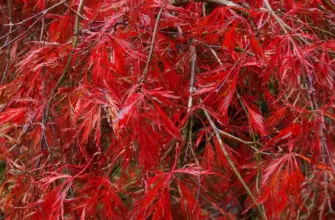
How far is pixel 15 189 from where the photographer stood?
1363 mm

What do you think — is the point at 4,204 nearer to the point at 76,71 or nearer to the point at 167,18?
the point at 76,71

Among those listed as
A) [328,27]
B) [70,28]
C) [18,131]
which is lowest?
[18,131]

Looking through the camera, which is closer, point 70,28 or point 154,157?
point 154,157

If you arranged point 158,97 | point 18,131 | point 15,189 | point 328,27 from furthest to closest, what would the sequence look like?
point 328,27, point 18,131, point 15,189, point 158,97

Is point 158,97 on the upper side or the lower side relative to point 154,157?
upper

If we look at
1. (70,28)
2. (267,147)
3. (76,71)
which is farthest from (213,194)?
(70,28)

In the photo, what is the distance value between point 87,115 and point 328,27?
2.59 ft

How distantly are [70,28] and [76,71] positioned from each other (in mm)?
263

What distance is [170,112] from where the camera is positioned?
4.47ft

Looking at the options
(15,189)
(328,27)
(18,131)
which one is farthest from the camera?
(328,27)

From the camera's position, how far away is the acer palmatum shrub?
112 centimetres

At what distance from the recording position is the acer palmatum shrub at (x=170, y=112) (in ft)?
3.67

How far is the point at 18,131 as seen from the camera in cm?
148

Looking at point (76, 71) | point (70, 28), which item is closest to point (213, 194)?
point (76, 71)
